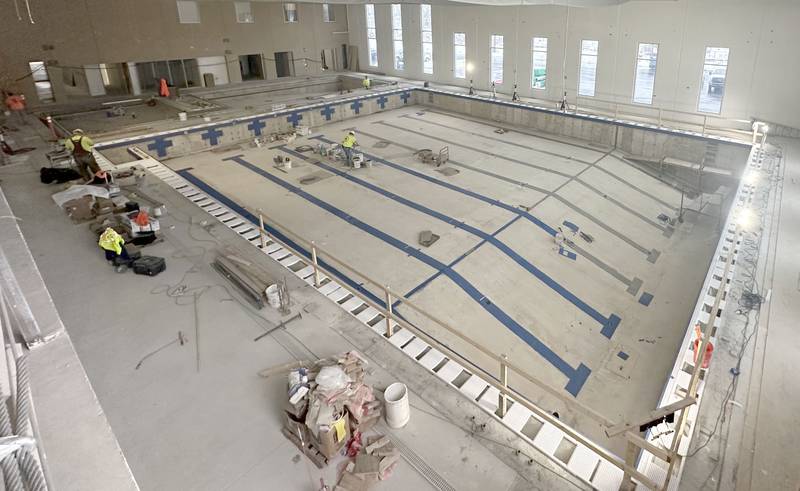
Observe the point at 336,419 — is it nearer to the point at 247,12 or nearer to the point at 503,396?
the point at 503,396

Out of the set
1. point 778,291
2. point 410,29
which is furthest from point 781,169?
point 410,29

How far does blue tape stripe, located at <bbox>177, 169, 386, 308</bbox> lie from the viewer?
859 centimetres

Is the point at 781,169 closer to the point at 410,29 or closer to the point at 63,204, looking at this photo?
the point at 63,204

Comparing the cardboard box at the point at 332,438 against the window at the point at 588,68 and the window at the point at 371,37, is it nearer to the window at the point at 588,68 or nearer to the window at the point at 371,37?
the window at the point at 588,68

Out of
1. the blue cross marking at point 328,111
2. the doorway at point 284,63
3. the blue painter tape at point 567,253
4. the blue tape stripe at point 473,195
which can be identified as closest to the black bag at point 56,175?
the blue tape stripe at point 473,195

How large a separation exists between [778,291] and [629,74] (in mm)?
11846

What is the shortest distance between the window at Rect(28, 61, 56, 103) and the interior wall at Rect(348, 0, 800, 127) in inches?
647

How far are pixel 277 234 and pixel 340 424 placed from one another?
682 centimetres

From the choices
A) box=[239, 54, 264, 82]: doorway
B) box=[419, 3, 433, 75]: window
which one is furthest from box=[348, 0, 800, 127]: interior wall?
box=[239, 54, 264, 82]: doorway

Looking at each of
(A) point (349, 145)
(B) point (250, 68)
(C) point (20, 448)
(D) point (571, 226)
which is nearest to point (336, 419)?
(C) point (20, 448)

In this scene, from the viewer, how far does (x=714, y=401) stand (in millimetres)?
4695

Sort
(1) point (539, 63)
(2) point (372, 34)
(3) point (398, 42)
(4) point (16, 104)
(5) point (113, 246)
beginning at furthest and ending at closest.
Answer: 1. (2) point (372, 34)
2. (3) point (398, 42)
3. (1) point (539, 63)
4. (4) point (16, 104)
5. (5) point (113, 246)

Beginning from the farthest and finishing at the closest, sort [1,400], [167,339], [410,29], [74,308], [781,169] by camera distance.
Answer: [410,29] → [781,169] → [74,308] → [167,339] → [1,400]

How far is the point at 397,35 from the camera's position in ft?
80.2
